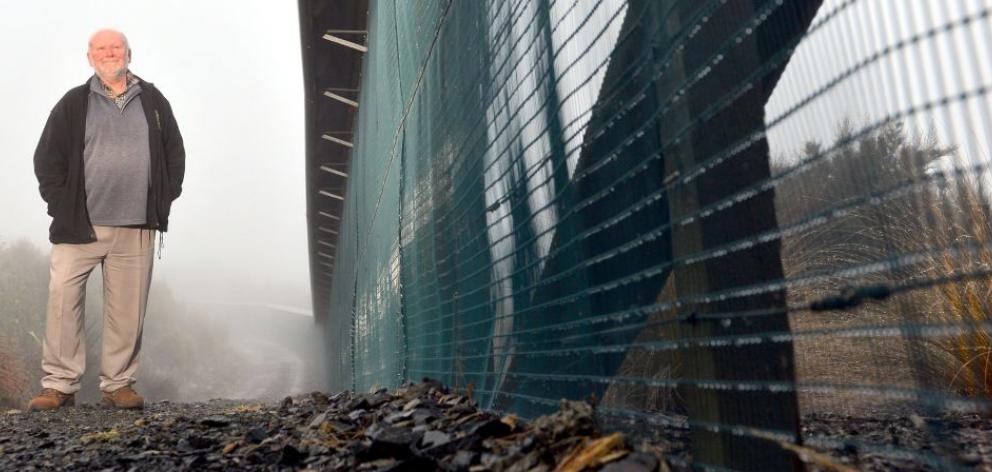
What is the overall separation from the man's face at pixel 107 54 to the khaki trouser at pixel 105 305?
0.97 meters

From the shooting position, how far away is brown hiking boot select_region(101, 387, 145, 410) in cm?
551

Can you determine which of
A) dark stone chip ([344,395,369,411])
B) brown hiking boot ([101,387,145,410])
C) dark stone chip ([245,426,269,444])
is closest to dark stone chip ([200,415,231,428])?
dark stone chip ([245,426,269,444])

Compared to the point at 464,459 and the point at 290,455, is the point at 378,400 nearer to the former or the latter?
the point at 290,455

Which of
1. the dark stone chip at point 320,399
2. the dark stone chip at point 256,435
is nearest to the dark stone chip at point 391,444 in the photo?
the dark stone chip at point 256,435

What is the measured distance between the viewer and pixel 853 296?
109 centimetres

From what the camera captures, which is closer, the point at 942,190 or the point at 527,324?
the point at 942,190

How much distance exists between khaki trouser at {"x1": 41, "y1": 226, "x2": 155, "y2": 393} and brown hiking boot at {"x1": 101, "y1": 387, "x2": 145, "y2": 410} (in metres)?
0.05

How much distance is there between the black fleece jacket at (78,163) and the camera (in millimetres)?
5492

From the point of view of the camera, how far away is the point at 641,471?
4.91ft

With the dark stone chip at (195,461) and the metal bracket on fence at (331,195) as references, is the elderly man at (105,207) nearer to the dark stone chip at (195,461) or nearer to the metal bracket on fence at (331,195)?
the dark stone chip at (195,461)

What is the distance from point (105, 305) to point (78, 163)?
0.88 m

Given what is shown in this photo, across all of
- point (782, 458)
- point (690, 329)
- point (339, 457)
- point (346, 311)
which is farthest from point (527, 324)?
point (346, 311)

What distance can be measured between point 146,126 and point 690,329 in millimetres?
4958

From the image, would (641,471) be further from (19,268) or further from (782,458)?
(19,268)
